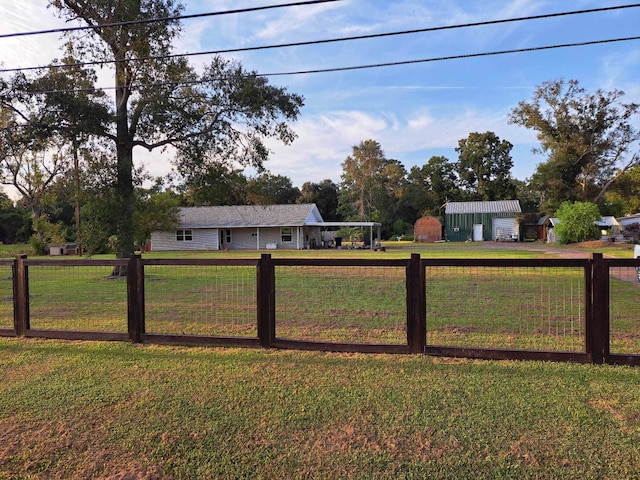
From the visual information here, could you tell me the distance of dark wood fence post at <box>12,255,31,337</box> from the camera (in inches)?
228

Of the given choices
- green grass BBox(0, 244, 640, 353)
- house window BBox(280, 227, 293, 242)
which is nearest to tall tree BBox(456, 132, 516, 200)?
house window BBox(280, 227, 293, 242)

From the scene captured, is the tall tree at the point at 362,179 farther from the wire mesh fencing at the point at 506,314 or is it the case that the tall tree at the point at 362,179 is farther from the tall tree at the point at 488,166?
the wire mesh fencing at the point at 506,314

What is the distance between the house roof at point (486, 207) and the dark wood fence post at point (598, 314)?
44399mm

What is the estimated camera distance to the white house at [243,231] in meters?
36.3

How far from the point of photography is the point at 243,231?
3781cm

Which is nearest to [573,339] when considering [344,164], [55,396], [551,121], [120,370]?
[120,370]

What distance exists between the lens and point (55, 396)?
3928mm

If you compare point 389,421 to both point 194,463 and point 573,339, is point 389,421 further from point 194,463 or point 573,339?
point 573,339

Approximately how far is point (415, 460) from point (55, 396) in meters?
3.09

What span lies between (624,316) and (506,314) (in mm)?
1733

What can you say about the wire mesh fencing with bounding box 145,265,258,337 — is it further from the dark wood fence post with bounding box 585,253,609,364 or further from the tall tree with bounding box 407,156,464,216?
the tall tree with bounding box 407,156,464,216

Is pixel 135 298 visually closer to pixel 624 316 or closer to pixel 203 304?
pixel 203 304

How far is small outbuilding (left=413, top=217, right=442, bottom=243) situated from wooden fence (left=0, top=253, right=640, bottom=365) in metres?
37.1

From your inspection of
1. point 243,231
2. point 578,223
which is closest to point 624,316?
point 578,223
